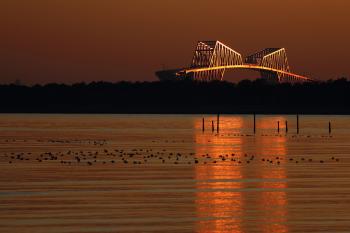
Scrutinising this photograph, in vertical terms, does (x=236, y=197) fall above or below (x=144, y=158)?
below

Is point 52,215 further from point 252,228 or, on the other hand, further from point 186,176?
point 186,176

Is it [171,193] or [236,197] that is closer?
[236,197]

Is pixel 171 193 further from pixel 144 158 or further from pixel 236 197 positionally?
pixel 144 158

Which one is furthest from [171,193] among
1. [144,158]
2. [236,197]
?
[144,158]

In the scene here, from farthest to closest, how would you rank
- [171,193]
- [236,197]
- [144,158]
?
[144,158] < [171,193] < [236,197]

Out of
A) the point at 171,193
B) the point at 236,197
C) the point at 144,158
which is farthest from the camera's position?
the point at 144,158

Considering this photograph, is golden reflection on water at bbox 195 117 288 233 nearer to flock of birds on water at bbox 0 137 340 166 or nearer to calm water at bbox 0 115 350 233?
calm water at bbox 0 115 350 233

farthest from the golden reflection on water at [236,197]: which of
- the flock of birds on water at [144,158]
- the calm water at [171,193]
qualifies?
the flock of birds on water at [144,158]

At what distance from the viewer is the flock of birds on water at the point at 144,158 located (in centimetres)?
4194

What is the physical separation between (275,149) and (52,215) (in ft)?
113

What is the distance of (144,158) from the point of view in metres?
44.4

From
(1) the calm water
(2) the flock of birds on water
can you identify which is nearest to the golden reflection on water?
(1) the calm water

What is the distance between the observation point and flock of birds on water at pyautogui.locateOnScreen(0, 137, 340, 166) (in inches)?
1651

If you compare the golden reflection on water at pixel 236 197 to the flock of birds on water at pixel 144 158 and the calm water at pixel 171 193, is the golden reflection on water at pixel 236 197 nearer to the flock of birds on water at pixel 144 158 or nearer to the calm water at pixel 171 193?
the calm water at pixel 171 193
